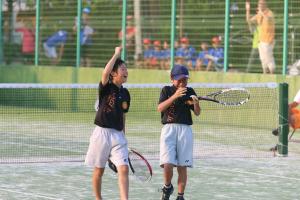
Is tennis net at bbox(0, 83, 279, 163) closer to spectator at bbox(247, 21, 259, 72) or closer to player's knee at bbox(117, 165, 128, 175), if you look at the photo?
spectator at bbox(247, 21, 259, 72)

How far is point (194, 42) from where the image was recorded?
22.8 metres

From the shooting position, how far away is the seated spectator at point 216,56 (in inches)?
867

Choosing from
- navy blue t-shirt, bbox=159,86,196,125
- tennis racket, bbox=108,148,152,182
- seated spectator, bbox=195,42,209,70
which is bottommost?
tennis racket, bbox=108,148,152,182

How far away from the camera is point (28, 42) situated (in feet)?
88.2

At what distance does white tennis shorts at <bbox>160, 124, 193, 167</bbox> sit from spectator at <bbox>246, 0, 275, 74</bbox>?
10.5 meters

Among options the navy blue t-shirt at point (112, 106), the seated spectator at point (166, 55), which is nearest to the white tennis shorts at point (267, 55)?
the seated spectator at point (166, 55)

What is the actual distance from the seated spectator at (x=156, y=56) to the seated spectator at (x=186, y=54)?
1.94 feet

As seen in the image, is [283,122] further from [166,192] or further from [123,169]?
[123,169]

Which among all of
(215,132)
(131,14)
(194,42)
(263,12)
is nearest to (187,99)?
(215,132)

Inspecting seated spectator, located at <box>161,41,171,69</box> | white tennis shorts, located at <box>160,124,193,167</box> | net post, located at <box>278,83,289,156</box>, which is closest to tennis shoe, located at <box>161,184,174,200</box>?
white tennis shorts, located at <box>160,124,193,167</box>

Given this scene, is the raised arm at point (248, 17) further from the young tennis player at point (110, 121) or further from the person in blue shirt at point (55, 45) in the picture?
the young tennis player at point (110, 121)

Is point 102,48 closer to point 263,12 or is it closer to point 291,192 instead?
point 263,12

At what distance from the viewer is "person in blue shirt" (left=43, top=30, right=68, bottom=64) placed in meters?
26.1

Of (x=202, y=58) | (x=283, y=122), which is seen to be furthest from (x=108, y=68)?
(x=202, y=58)
